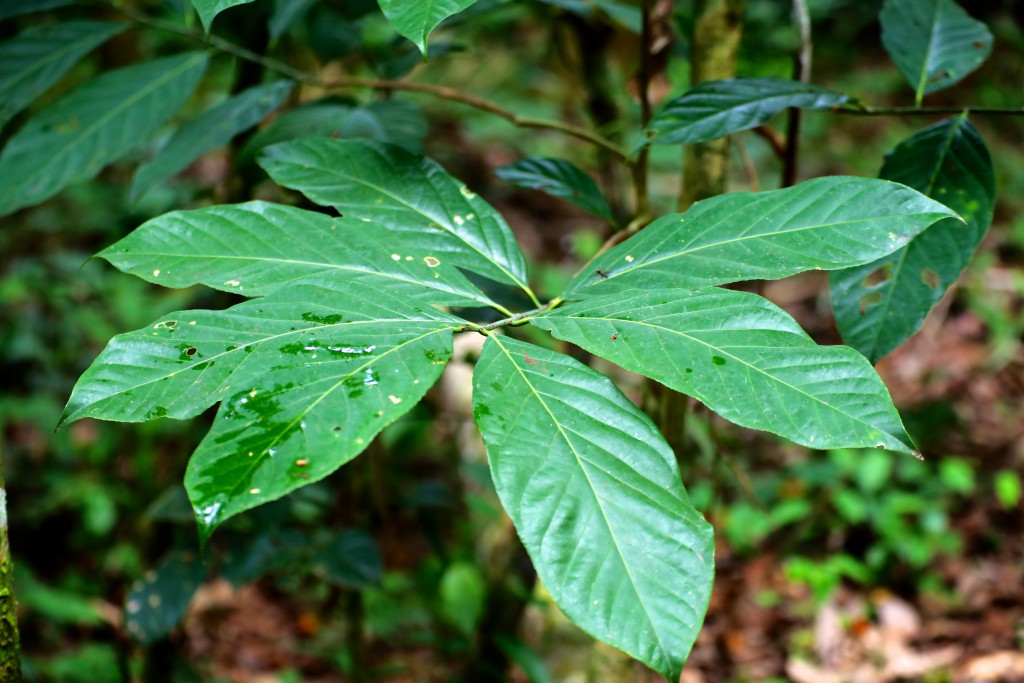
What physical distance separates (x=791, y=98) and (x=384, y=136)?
0.55 metres

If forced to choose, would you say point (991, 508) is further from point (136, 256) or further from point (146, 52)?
point (146, 52)

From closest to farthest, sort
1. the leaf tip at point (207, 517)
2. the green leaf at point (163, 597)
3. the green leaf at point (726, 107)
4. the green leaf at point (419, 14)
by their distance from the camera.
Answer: the leaf tip at point (207, 517)
the green leaf at point (419, 14)
the green leaf at point (726, 107)
the green leaf at point (163, 597)

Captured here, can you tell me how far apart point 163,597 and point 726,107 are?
133cm

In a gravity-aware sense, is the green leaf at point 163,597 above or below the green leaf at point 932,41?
below

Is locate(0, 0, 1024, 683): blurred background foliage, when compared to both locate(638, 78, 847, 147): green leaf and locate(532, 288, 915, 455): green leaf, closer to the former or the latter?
locate(638, 78, 847, 147): green leaf

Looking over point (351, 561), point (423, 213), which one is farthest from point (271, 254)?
point (351, 561)

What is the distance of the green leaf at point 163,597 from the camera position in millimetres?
1555

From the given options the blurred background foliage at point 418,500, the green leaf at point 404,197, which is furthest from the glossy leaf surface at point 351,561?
the green leaf at point 404,197

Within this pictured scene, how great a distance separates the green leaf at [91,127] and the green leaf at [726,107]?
2.40 ft

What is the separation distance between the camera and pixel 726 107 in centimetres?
100

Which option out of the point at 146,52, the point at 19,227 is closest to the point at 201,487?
the point at 19,227

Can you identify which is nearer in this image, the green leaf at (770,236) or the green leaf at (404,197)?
the green leaf at (770,236)

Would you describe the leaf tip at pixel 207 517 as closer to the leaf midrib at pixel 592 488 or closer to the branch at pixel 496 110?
the leaf midrib at pixel 592 488

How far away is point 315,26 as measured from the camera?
4.71 feet
